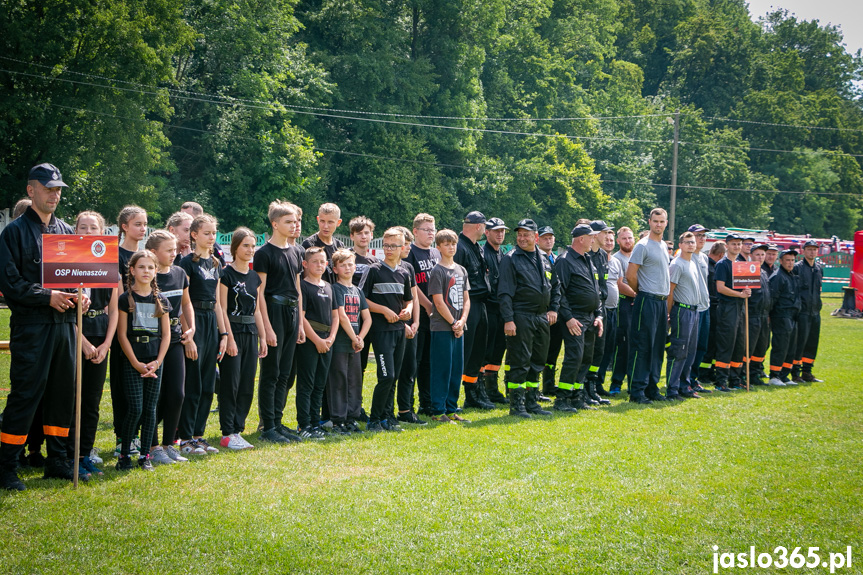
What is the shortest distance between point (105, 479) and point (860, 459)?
7.00 meters

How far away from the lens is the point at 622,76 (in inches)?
2699

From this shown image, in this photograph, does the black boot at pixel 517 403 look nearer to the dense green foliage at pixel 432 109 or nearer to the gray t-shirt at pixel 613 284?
the gray t-shirt at pixel 613 284

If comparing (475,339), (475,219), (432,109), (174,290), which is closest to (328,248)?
(475,219)

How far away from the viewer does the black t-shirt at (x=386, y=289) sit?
9.06 m

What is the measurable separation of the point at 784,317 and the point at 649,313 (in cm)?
383

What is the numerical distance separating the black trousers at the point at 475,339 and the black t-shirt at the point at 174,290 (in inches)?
166

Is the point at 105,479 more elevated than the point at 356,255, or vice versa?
the point at 356,255

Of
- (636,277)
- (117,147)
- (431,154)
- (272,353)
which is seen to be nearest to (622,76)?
(431,154)

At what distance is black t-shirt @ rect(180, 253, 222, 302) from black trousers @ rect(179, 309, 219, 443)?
5.9 inches

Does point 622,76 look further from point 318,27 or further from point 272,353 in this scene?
point 272,353

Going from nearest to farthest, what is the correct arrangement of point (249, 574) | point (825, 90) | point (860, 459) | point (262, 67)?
point (249, 574), point (860, 459), point (262, 67), point (825, 90)

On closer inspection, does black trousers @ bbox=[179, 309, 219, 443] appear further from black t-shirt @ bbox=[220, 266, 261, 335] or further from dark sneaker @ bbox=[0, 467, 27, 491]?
dark sneaker @ bbox=[0, 467, 27, 491]

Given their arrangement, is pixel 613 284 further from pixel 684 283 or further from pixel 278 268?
pixel 278 268

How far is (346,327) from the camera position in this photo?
28.5 feet
